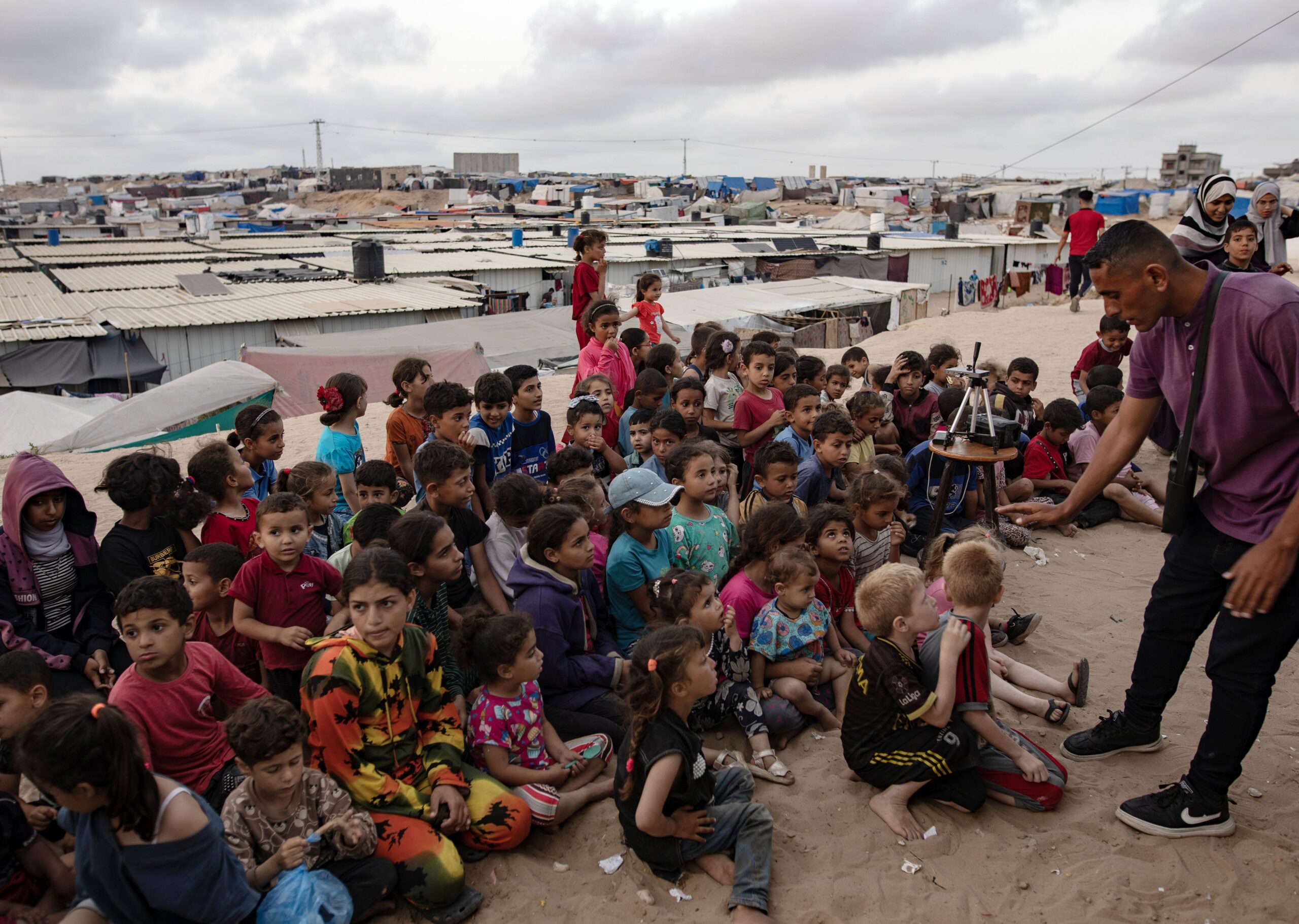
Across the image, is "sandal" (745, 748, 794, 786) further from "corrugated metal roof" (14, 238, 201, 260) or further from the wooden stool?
"corrugated metal roof" (14, 238, 201, 260)

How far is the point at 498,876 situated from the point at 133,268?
2864 centimetres

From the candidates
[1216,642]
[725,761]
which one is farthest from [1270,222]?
[725,761]

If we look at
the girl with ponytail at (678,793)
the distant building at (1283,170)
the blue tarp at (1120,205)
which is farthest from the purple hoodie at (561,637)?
the distant building at (1283,170)

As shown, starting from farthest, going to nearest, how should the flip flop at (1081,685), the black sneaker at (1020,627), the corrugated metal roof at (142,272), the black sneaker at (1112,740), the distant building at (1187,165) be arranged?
the distant building at (1187,165) → the corrugated metal roof at (142,272) → the black sneaker at (1020,627) → the flip flop at (1081,685) → the black sneaker at (1112,740)

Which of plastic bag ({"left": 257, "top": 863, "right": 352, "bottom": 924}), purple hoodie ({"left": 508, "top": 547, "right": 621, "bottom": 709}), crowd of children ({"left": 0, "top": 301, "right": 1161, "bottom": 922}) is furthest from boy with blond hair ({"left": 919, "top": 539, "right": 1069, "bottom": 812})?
plastic bag ({"left": 257, "top": 863, "right": 352, "bottom": 924})

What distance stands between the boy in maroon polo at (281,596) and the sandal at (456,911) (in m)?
1.01

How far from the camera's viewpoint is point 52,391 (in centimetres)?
1527

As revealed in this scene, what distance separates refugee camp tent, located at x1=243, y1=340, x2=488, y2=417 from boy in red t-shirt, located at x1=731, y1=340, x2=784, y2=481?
790 cm

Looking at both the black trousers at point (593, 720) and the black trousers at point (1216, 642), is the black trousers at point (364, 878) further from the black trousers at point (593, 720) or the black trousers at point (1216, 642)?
the black trousers at point (1216, 642)

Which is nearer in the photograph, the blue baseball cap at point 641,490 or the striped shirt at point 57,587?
the striped shirt at point 57,587

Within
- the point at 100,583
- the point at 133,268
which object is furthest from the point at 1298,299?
the point at 133,268

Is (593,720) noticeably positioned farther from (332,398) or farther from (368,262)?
(368,262)

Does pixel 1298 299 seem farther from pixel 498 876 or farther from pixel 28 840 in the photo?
pixel 28 840

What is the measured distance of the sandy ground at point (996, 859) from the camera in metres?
2.68
